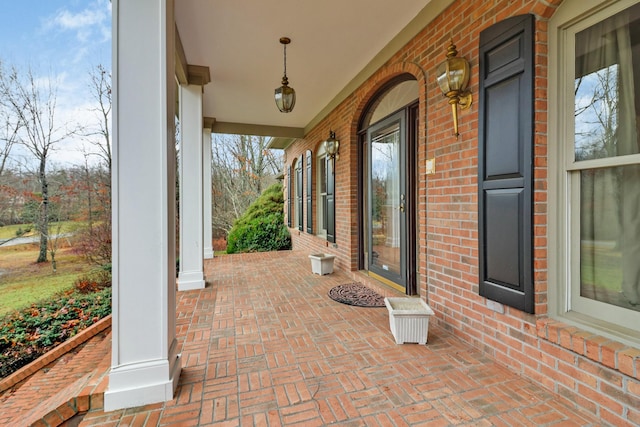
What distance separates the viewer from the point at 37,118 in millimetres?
5168

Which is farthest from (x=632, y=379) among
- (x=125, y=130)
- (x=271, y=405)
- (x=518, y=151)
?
(x=125, y=130)

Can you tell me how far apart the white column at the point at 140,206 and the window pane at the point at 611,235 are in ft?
8.08

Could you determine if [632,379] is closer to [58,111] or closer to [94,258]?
[94,258]

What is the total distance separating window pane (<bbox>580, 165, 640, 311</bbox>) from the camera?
1.57 metres

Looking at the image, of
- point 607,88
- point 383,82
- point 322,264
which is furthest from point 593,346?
point 322,264

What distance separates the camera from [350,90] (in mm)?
4668

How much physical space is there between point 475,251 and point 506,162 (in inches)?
28.2

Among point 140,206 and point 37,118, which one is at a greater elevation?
point 37,118

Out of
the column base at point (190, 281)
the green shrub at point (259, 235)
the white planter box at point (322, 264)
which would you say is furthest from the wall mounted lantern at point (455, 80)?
the green shrub at point (259, 235)

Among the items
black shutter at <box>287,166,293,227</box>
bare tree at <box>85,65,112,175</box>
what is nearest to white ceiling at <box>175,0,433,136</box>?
bare tree at <box>85,65,112,175</box>

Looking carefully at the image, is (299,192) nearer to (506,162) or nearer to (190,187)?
(190,187)

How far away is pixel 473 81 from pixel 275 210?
8.32 meters

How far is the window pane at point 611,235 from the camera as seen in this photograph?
1571 millimetres

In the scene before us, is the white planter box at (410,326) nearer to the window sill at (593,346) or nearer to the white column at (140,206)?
the window sill at (593,346)
